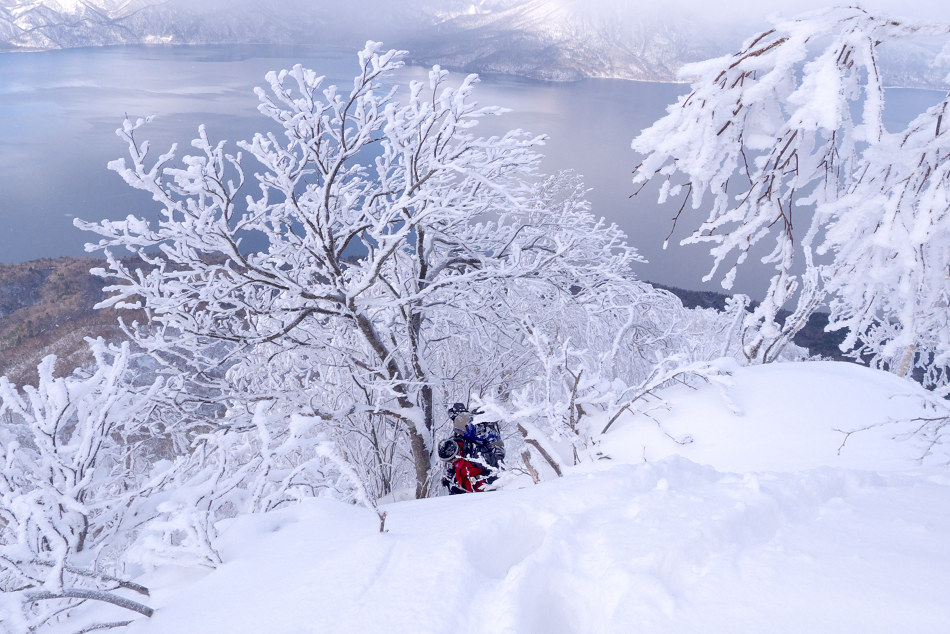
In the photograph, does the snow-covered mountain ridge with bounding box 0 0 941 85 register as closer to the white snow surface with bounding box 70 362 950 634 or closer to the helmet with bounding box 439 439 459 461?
the helmet with bounding box 439 439 459 461

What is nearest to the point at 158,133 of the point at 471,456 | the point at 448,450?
the point at 448,450

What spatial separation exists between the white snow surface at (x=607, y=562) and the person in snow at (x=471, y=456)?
6.30ft

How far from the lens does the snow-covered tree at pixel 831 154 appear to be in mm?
1631

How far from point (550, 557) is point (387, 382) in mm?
3719

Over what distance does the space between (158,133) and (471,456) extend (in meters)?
45.9

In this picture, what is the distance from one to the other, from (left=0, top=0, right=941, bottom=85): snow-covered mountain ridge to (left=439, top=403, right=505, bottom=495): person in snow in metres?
106

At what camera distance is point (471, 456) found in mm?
4590

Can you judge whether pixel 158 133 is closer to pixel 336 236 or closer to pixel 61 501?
pixel 336 236

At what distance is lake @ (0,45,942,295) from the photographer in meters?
34.2

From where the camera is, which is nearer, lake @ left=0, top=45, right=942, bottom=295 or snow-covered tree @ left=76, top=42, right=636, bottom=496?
snow-covered tree @ left=76, top=42, right=636, bottom=496

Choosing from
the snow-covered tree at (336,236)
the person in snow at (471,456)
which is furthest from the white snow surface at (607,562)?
the snow-covered tree at (336,236)

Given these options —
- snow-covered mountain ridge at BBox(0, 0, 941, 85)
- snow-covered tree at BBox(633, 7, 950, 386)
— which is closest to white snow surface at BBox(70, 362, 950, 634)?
snow-covered tree at BBox(633, 7, 950, 386)

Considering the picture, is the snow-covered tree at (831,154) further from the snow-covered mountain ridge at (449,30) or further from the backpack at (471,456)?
the snow-covered mountain ridge at (449,30)

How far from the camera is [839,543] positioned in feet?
5.17
